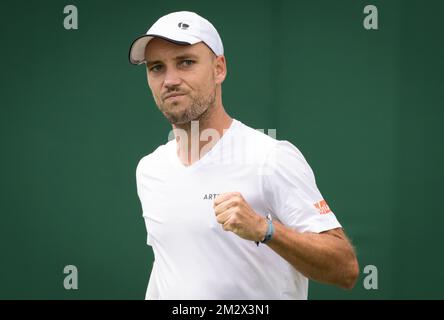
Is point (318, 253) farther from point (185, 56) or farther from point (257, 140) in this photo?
point (185, 56)

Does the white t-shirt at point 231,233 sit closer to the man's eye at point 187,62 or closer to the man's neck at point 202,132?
the man's neck at point 202,132

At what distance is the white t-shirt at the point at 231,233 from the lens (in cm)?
160

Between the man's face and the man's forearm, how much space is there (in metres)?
0.45

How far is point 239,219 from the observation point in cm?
137

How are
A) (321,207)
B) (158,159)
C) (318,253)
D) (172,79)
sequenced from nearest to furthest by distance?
(318,253), (321,207), (172,79), (158,159)

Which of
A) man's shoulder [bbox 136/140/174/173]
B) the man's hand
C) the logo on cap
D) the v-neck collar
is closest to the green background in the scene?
man's shoulder [bbox 136/140/174/173]

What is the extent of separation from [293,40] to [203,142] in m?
1.72

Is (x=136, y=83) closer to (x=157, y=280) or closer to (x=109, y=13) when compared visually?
(x=109, y=13)

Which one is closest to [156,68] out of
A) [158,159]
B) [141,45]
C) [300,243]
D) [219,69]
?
[141,45]

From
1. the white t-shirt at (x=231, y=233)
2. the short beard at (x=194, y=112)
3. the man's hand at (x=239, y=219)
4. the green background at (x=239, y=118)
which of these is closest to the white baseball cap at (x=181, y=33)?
the short beard at (x=194, y=112)

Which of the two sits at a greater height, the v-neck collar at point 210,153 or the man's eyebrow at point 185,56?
the man's eyebrow at point 185,56

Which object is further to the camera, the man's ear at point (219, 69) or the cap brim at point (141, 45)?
the man's ear at point (219, 69)

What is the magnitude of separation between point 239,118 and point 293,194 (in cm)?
187

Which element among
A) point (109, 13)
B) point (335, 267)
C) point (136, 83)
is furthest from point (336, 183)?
point (335, 267)
